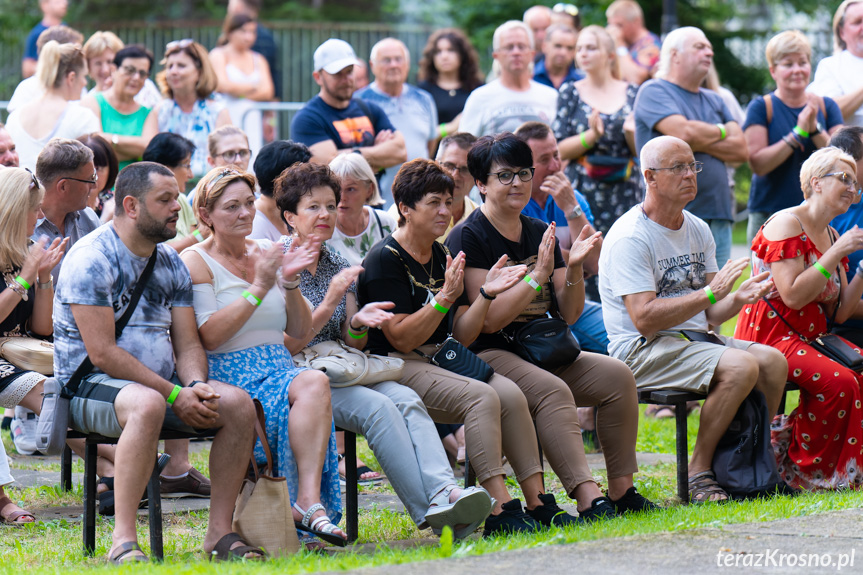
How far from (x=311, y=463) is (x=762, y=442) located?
2.36 m

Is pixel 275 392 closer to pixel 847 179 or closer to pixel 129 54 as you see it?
pixel 847 179

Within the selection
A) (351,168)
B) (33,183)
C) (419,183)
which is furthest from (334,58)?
(33,183)

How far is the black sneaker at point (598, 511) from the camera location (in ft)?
16.3

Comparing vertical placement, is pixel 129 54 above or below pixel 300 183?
above

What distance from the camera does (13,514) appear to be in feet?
17.6

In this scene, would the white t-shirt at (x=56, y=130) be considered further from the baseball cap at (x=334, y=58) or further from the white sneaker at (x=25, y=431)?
the white sneaker at (x=25, y=431)

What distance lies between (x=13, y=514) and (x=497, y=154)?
292 cm

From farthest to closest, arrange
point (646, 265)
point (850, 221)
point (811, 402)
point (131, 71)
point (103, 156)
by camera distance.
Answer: point (131, 71)
point (850, 221)
point (103, 156)
point (811, 402)
point (646, 265)

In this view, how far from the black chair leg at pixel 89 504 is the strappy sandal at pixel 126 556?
0.33 metres

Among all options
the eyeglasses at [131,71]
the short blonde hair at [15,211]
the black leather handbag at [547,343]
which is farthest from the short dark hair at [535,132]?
the eyeglasses at [131,71]

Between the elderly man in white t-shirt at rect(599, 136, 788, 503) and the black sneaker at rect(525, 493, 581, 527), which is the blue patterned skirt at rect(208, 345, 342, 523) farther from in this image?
the elderly man in white t-shirt at rect(599, 136, 788, 503)

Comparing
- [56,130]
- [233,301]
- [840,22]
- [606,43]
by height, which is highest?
[840,22]

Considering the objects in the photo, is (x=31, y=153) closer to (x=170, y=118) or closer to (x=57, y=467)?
(x=170, y=118)

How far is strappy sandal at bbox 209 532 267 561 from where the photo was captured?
173 inches
